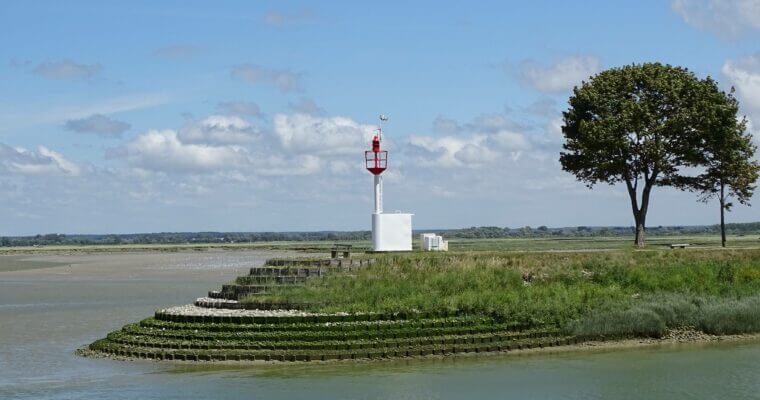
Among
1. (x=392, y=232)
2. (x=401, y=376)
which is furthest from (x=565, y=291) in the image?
(x=401, y=376)

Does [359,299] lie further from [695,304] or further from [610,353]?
[695,304]

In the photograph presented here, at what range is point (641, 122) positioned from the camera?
61.9 metres

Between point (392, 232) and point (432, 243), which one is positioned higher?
point (392, 232)

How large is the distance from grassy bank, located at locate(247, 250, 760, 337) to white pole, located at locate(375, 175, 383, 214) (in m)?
4.61

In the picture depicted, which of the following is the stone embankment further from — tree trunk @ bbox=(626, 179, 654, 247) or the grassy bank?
tree trunk @ bbox=(626, 179, 654, 247)

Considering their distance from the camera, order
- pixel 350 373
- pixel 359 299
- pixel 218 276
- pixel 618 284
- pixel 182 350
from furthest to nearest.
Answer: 1. pixel 218 276
2. pixel 618 284
3. pixel 359 299
4. pixel 182 350
5. pixel 350 373

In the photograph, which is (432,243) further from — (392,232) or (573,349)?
(573,349)

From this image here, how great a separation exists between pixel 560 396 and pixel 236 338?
12337 mm

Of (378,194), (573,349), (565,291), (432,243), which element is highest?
(378,194)

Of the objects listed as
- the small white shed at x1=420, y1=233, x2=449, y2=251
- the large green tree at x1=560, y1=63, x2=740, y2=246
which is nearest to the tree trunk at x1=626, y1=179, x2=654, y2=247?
the large green tree at x1=560, y1=63, x2=740, y2=246

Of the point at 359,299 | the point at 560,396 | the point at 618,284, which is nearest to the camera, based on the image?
the point at 560,396

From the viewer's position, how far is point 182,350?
36062 millimetres

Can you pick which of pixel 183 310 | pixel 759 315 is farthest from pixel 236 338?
pixel 759 315

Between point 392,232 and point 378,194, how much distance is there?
1.99m
